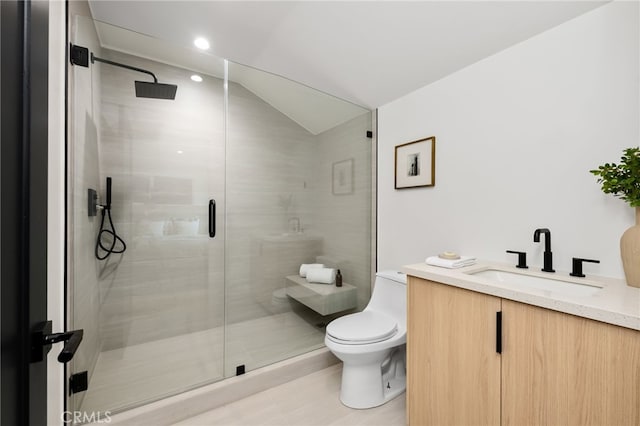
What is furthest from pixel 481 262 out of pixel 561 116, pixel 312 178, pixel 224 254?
pixel 224 254

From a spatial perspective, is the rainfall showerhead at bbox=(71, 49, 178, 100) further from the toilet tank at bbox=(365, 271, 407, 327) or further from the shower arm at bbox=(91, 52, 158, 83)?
the toilet tank at bbox=(365, 271, 407, 327)

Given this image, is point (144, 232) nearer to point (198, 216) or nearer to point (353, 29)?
point (198, 216)

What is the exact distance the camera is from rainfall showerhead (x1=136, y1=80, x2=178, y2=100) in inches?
68.7

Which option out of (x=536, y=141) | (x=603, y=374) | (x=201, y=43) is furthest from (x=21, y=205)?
(x=536, y=141)

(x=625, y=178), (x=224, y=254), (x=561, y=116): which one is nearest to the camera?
(x=625, y=178)

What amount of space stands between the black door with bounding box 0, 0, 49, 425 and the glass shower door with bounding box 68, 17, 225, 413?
1088 millimetres

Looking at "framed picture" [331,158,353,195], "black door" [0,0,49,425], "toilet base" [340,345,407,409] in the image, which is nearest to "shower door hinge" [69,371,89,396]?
"black door" [0,0,49,425]

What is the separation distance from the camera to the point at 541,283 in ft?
4.49

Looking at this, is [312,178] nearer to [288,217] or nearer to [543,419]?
[288,217]

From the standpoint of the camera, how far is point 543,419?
97cm

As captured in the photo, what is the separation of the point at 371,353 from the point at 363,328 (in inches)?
6.2

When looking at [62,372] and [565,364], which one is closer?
[565,364]

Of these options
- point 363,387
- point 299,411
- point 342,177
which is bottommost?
point 299,411

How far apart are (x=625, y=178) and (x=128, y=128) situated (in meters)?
2.60
